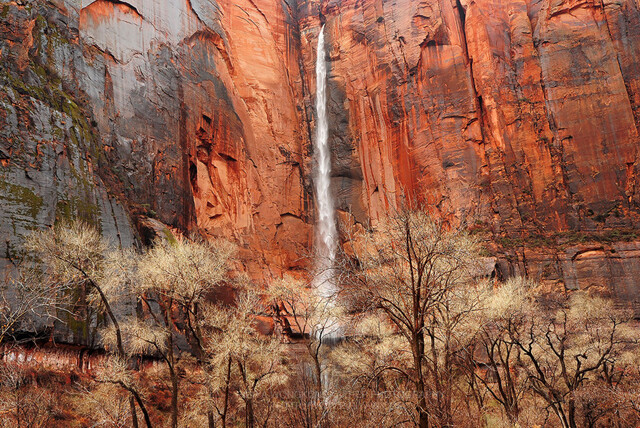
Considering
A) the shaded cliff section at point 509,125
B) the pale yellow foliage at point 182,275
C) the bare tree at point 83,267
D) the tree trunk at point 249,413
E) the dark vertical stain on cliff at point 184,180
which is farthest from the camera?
the shaded cliff section at point 509,125

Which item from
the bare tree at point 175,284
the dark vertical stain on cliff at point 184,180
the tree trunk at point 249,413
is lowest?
the tree trunk at point 249,413

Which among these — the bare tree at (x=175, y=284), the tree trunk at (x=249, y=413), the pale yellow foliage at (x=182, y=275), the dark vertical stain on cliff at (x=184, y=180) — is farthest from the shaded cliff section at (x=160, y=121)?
the tree trunk at (x=249, y=413)

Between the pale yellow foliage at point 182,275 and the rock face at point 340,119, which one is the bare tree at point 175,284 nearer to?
the pale yellow foliage at point 182,275

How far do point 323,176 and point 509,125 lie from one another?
18605 mm

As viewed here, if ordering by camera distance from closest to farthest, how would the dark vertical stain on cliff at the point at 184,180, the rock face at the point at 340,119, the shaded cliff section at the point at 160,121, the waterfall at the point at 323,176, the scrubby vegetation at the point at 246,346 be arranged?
the scrubby vegetation at the point at 246,346, the shaded cliff section at the point at 160,121, the rock face at the point at 340,119, the dark vertical stain on cliff at the point at 184,180, the waterfall at the point at 323,176

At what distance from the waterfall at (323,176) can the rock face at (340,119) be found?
98 cm

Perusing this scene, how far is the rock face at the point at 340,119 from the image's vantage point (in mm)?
25609

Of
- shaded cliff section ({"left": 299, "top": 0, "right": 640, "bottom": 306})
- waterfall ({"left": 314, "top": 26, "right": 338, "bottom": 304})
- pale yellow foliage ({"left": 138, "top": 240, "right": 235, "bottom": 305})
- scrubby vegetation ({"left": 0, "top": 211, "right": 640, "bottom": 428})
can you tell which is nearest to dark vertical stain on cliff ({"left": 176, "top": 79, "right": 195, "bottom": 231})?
scrubby vegetation ({"left": 0, "top": 211, "right": 640, "bottom": 428})

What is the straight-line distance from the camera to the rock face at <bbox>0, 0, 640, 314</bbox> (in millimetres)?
25609

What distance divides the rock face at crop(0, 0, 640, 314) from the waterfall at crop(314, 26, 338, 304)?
981mm

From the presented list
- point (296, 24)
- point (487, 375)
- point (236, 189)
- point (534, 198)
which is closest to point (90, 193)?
point (236, 189)

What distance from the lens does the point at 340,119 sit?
160ft

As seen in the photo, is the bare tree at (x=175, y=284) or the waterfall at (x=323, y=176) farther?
the waterfall at (x=323, y=176)

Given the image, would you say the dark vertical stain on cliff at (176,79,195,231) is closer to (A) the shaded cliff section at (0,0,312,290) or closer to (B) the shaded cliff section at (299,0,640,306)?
(A) the shaded cliff section at (0,0,312,290)
